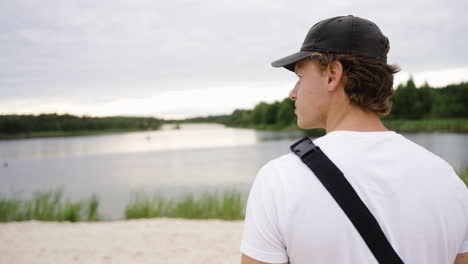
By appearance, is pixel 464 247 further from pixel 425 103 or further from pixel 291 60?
pixel 425 103

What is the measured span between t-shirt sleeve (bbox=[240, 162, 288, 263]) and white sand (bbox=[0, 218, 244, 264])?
198 inches

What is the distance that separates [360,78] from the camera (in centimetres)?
112

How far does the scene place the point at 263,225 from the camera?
3.28ft

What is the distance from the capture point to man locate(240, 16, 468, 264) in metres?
0.97

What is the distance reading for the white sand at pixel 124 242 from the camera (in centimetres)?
626

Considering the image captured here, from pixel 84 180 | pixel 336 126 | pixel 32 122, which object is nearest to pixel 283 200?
pixel 336 126

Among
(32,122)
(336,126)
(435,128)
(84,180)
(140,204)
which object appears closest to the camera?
(336,126)

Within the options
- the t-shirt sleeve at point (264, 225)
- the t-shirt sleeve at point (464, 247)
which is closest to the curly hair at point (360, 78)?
the t-shirt sleeve at point (264, 225)

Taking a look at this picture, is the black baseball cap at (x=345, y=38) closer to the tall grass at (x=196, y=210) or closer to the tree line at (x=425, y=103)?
the tall grass at (x=196, y=210)

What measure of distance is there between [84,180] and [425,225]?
77.7ft

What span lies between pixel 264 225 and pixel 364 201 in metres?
0.26

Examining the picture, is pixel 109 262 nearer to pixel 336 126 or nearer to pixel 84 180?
pixel 336 126

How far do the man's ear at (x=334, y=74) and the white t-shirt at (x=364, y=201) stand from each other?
0.16 metres

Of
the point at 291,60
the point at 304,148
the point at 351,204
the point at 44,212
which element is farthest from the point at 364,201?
the point at 44,212
